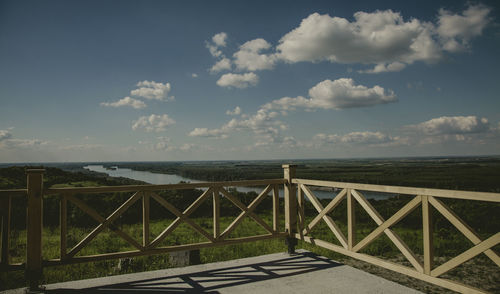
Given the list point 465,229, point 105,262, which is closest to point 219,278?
point 105,262

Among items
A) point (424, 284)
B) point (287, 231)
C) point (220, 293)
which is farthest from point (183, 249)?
point (424, 284)

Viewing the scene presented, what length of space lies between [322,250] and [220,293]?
8.98 feet

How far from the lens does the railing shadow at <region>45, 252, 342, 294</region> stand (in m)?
3.69

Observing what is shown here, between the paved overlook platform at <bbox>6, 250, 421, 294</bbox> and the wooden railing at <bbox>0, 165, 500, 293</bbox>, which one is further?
the paved overlook platform at <bbox>6, 250, 421, 294</bbox>

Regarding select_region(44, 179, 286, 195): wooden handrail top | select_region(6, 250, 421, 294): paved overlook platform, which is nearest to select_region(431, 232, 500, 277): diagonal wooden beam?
select_region(6, 250, 421, 294): paved overlook platform

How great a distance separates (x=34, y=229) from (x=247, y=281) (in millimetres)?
2554

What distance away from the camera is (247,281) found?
12.8 feet

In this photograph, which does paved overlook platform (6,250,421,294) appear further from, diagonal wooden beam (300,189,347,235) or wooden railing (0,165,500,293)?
diagonal wooden beam (300,189,347,235)

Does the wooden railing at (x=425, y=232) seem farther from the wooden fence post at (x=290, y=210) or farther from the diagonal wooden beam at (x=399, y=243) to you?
the wooden fence post at (x=290, y=210)

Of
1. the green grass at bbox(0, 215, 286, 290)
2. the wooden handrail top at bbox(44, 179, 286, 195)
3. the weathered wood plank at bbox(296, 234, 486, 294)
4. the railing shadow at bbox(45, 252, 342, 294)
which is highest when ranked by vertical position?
the wooden handrail top at bbox(44, 179, 286, 195)

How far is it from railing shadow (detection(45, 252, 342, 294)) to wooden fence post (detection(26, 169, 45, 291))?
24 cm

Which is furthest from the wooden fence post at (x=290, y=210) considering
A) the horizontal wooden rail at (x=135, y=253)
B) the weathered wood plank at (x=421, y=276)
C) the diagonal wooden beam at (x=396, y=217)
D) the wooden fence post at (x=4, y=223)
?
the wooden fence post at (x=4, y=223)

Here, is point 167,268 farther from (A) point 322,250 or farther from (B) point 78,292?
(A) point 322,250

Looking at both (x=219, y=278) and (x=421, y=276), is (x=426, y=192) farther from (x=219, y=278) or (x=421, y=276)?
(x=219, y=278)
